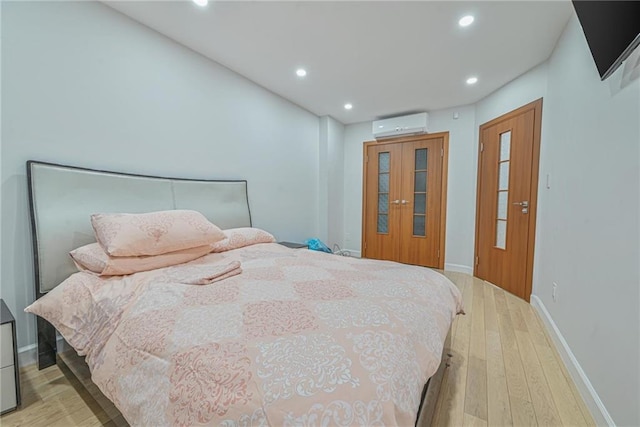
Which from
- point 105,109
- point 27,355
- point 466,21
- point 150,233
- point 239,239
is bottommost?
point 27,355

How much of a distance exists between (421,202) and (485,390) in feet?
9.71

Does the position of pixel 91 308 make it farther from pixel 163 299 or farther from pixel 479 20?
pixel 479 20

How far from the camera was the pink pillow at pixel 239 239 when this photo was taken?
82.3 inches

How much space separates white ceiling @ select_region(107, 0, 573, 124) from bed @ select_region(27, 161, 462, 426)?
1.41 m

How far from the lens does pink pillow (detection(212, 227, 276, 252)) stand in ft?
6.86

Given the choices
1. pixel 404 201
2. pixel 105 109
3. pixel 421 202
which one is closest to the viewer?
pixel 105 109

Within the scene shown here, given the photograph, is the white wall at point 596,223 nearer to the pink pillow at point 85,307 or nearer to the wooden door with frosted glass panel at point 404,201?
the wooden door with frosted glass panel at point 404,201

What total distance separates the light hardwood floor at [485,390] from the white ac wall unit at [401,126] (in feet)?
9.14

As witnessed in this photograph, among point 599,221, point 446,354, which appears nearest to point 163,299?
point 446,354

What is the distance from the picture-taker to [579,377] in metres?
1.45

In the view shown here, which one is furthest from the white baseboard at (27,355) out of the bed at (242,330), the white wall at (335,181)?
the white wall at (335,181)

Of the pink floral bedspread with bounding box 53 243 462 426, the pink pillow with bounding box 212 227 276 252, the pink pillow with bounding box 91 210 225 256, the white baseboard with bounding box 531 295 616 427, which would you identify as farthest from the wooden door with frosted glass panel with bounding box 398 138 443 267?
the pink pillow with bounding box 91 210 225 256

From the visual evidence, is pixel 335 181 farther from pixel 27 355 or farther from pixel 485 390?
pixel 27 355

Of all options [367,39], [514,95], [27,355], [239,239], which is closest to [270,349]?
[239,239]
